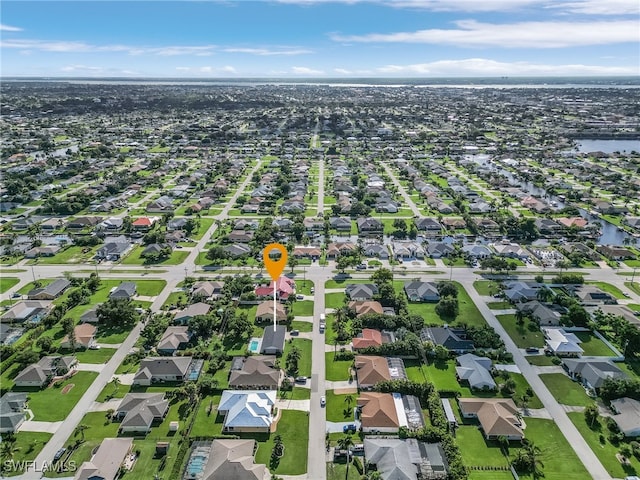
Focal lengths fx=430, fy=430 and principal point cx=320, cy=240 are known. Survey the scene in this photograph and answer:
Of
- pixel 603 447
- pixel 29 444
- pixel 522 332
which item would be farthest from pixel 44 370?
pixel 522 332

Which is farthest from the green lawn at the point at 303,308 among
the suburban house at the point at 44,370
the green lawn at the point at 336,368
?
the suburban house at the point at 44,370

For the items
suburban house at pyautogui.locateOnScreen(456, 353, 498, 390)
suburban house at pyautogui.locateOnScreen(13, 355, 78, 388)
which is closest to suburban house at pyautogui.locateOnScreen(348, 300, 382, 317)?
suburban house at pyautogui.locateOnScreen(456, 353, 498, 390)

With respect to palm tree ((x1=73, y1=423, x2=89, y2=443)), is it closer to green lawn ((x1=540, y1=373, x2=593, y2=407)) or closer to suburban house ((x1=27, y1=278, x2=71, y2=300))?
suburban house ((x1=27, y1=278, x2=71, y2=300))

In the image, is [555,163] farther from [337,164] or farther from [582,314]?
[582,314]

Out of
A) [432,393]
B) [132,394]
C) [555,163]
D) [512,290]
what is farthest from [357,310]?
[555,163]

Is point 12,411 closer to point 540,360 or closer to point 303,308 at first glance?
point 303,308

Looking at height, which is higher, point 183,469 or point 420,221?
point 420,221
